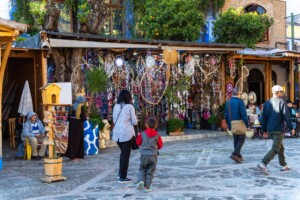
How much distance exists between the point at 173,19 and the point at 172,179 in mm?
11304

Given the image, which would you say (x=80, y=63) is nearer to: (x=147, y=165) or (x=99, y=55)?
(x=99, y=55)

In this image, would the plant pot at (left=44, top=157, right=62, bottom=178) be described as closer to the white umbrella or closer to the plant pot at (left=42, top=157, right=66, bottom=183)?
the plant pot at (left=42, top=157, right=66, bottom=183)

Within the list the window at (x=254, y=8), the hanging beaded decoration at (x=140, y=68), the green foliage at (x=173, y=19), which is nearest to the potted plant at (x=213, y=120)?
the hanging beaded decoration at (x=140, y=68)

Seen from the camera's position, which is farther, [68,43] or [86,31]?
[86,31]

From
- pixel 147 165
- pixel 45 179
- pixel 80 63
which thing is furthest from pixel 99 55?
pixel 147 165

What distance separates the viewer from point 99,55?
13.2m

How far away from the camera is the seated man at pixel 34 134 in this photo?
1051cm

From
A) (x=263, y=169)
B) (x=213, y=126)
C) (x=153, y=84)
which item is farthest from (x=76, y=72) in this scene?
(x=263, y=169)

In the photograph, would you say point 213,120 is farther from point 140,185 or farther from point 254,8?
point 140,185

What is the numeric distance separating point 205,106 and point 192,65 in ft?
6.85

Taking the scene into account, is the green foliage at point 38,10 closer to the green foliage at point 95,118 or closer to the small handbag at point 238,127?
the green foliage at point 95,118

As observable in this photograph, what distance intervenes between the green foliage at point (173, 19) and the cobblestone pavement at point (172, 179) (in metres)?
7.92

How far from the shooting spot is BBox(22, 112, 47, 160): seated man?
34.5 feet

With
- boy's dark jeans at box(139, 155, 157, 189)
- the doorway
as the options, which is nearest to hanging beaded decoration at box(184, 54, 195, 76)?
the doorway
